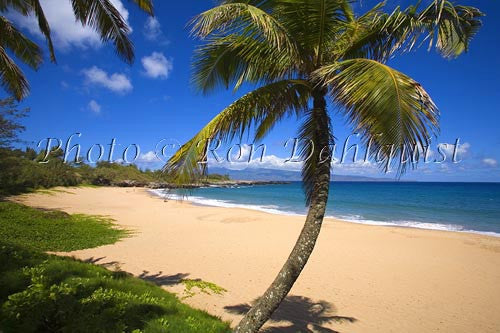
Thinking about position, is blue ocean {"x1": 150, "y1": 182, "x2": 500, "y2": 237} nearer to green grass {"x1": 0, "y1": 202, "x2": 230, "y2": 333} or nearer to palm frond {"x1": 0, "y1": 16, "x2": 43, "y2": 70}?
green grass {"x1": 0, "y1": 202, "x2": 230, "y2": 333}

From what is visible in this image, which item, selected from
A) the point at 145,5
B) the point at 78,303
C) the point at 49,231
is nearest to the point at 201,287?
the point at 78,303

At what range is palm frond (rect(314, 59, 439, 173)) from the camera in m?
2.48

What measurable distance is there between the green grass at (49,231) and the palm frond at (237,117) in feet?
25.2

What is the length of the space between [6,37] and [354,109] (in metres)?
9.26

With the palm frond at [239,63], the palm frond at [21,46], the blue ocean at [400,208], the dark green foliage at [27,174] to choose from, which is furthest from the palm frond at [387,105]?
the dark green foliage at [27,174]

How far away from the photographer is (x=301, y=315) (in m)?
5.83

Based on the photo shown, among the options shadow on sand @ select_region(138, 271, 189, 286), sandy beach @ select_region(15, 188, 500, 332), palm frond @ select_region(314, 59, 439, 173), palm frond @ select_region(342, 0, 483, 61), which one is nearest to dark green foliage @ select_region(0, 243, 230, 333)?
sandy beach @ select_region(15, 188, 500, 332)

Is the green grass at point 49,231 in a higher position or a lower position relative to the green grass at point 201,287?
lower

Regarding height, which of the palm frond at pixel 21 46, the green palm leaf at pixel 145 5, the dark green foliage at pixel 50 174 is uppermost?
the green palm leaf at pixel 145 5

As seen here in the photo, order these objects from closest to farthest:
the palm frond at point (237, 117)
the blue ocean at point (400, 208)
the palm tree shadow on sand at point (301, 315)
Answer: the palm frond at point (237, 117)
the palm tree shadow on sand at point (301, 315)
the blue ocean at point (400, 208)

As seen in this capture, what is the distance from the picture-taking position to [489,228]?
19875 mm

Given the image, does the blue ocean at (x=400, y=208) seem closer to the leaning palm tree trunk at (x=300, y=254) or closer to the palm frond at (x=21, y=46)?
the leaning palm tree trunk at (x=300, y=254)

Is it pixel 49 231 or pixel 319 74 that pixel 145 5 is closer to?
pixel 319 74

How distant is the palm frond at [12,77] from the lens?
6926 mm
